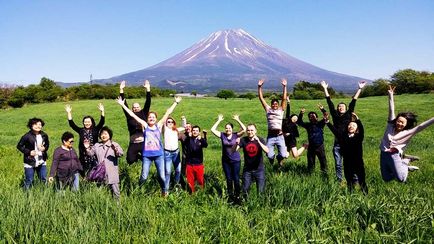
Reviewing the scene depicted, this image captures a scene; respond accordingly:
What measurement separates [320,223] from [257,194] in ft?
4.38

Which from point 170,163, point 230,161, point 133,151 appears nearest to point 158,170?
point 170,163

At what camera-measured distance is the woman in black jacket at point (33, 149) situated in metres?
7.54

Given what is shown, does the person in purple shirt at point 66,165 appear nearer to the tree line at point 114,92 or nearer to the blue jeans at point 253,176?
the blue jeans at point 253,176

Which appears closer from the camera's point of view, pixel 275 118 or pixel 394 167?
pixel 394 167

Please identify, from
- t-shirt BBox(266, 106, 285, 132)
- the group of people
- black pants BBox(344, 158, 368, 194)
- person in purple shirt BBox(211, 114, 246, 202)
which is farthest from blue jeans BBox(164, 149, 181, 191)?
black pants BBox(344, 158, 368, 194)

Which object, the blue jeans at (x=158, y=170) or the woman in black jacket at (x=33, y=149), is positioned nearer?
the blue jeans at (x=158, y=170)

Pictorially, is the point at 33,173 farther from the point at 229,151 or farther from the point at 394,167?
the point at 394,167

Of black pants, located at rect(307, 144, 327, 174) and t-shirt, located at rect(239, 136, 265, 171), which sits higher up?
t-shirt, located at rect(239, 136, 265, 171)

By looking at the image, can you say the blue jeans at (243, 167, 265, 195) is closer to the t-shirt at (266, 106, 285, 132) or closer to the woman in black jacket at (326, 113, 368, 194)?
the woman in black jacket at (326, 113, 368, 194)

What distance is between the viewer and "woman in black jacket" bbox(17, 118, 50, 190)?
24.7 ft

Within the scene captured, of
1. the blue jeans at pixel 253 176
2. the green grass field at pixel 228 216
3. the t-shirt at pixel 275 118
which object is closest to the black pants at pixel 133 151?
the green grass field at pixel 228 216

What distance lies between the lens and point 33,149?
25.1ft

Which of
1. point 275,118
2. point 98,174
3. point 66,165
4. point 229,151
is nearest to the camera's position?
point 98,174

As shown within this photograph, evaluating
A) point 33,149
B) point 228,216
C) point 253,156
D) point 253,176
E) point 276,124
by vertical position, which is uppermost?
point 276,124
